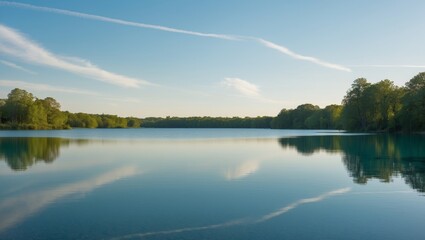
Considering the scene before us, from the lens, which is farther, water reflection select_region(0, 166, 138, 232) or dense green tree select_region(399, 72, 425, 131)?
dense green tree select_region(399, 72, 425, 131)

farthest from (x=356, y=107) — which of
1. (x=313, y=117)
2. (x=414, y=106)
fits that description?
(x=313, y=117)

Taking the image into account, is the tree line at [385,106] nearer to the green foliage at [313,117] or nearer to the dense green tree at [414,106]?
the dense green tree at [414,106]

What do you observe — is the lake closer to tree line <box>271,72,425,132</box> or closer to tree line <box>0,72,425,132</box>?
tree line <box>271,72,425,132</box>

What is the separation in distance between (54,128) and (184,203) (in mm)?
149165

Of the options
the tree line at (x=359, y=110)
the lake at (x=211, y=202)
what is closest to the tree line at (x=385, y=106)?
the tree line at (x=359, y=110)

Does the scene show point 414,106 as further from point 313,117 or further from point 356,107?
point 313,117

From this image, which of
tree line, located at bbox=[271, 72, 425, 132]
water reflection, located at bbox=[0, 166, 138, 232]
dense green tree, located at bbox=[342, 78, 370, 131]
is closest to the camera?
water reflection, located at bbox=[0, 166, 138, 232]

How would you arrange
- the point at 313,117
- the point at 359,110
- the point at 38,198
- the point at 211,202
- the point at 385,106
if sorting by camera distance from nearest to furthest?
the point at 211,202, the point at 38,198, the point at 385,106, the point at 359,110, the point at 313,117

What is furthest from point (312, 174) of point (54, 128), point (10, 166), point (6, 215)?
point (54, 128)

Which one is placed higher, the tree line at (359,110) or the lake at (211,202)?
the tree line at (359,110)

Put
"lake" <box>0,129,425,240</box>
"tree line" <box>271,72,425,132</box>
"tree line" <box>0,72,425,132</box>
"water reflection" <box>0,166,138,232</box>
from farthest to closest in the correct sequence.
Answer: "tree line" <box>0,72,425,132</box> → "tree line" <box>271,72,425,132</box> → "water reflection" <box>0,166,138,232</box> → "lake" <box>0,129,425,240</box>

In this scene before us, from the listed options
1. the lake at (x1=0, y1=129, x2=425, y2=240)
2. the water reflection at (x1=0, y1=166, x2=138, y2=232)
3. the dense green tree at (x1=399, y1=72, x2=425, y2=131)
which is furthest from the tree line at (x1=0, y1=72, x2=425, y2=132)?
the water reflection at (x1=0, y1=166, x2=138, y2=232)

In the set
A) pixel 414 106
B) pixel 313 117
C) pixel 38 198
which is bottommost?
pixel 38 198

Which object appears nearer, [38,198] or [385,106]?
[38,198]
